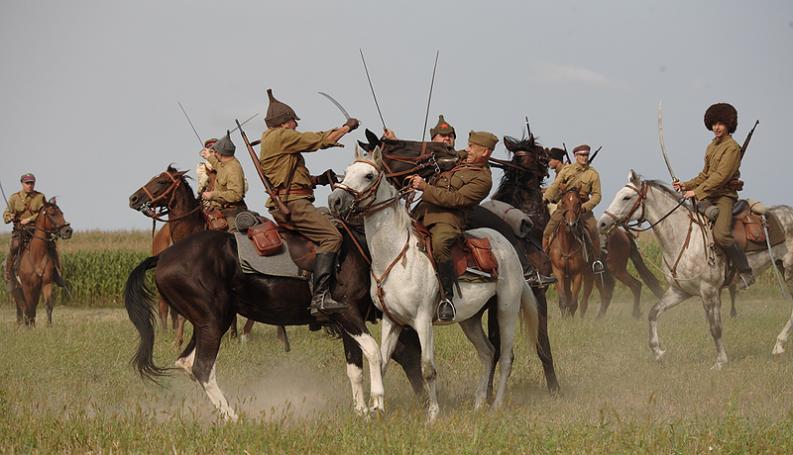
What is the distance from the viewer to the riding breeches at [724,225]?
13.1 m

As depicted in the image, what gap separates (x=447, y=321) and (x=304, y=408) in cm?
205

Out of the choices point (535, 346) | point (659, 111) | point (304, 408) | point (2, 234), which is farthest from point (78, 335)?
point (2, 234)

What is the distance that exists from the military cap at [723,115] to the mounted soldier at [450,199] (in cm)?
492

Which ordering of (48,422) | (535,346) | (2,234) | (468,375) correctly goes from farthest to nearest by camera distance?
(2,234) → (468,375) → (535,346) → (48,422)

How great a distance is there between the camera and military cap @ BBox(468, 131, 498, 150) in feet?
31.0

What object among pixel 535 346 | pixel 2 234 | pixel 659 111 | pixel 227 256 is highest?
pixel 659 111

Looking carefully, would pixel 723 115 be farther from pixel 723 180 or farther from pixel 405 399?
pixel 405 399

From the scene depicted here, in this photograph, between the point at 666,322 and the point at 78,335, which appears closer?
the point at 78,335

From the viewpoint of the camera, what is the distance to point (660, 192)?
1374cm

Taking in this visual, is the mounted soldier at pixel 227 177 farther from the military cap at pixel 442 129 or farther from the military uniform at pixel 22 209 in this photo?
the military uniform at pixel 22 209

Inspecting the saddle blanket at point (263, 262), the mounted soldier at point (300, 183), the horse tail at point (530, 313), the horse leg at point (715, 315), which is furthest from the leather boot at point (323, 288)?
the horse leg at point (715, 315)

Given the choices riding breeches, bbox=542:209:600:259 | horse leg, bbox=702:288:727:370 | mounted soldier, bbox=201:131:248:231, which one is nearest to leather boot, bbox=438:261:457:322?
mounted soldier, bbox=201:131:248:231

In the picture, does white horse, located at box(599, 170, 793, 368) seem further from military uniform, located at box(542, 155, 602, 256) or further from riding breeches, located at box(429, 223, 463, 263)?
riding breeches, located at box(429, 223, 463, 263)

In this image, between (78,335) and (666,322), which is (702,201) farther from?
(78,335)
